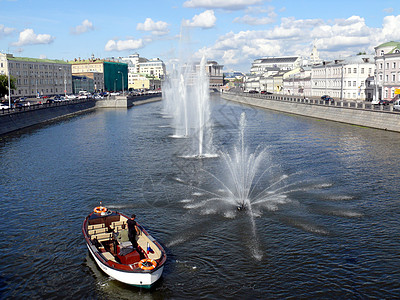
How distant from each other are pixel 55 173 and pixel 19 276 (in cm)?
1949

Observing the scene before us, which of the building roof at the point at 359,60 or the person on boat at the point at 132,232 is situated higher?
the building roof at the point at 359,60

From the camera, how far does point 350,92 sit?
346 feet

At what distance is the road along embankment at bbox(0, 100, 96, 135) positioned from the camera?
6525 centimetres

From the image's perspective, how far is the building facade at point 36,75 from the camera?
13969 centimetres

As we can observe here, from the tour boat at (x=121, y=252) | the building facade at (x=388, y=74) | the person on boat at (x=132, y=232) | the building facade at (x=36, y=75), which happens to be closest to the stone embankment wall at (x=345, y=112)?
the building facade at (x=388, y=74)

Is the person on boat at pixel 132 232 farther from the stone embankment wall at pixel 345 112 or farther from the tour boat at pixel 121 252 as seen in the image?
the stone embankment wall at pixel 345 112

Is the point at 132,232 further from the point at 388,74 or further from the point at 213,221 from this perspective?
the point at 388,74

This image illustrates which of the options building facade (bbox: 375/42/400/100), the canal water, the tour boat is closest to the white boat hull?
the tour boat

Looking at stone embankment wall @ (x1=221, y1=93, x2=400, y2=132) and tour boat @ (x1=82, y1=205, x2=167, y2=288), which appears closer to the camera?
tour boat @ (x1=82, y1=205, x2=167, y2=288)

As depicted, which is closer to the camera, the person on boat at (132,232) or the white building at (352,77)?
the person on boat at (132,232)

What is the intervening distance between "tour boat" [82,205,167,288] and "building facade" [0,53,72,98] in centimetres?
12336

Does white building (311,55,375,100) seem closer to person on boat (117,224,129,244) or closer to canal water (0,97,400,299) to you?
canal water (0,97,400,299)

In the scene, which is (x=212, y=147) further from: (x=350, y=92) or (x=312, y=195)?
(x=350, y=92)

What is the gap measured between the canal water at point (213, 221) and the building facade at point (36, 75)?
103 m
